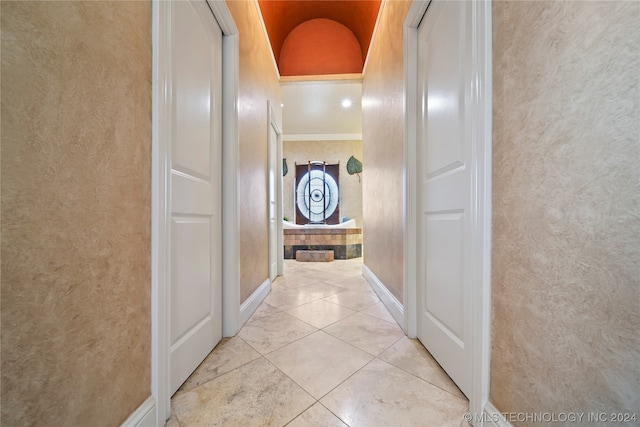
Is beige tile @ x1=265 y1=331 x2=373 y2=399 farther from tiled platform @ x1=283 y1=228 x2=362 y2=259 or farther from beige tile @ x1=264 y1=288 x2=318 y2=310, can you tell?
tiled platform @ x1=283 y1=228 x2=362 y2=259

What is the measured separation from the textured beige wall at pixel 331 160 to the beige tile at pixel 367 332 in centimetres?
482

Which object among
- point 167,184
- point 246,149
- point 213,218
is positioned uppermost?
point 246,149

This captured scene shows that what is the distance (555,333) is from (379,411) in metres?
0.66

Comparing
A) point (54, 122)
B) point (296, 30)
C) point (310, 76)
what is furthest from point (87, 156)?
point (296, 30)

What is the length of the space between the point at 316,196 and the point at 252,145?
4586 mm

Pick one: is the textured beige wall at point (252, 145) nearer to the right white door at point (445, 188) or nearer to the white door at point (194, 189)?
the white door at point (194, 189)

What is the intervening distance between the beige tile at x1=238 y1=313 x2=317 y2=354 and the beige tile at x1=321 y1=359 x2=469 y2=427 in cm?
51

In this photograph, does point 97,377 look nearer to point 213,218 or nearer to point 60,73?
point 60,73

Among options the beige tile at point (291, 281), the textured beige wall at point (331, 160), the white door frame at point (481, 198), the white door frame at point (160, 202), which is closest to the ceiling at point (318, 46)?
the textured beige wall at point (331, 160)

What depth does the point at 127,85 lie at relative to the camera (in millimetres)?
775

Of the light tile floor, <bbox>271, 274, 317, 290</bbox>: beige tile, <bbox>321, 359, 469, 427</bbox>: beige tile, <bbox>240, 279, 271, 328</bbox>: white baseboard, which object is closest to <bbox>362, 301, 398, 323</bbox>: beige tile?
the light tile floor

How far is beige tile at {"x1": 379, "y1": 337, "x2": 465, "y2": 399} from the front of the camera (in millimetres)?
1112

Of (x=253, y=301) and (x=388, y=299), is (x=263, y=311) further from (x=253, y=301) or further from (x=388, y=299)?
(x=388, y=299)

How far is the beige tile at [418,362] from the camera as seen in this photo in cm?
111
